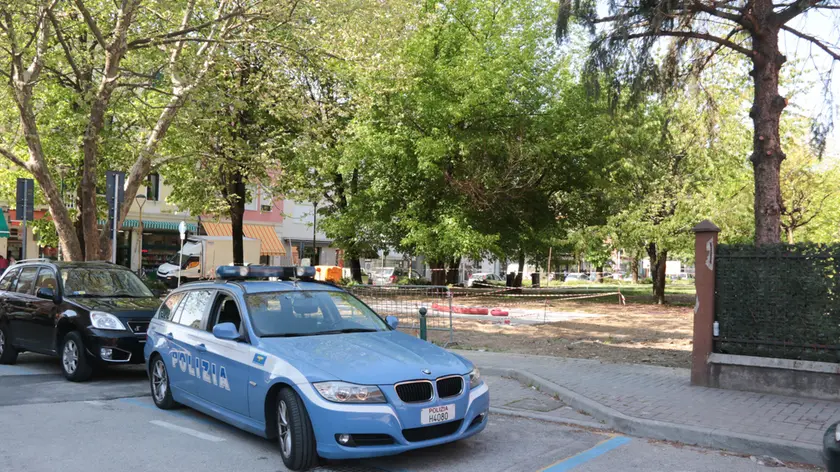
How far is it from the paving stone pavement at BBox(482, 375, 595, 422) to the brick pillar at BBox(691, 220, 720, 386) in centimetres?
201

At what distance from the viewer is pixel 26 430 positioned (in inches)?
256

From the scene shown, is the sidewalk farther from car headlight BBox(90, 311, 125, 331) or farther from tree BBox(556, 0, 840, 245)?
car headlight BBox(90, 311, 125, 331)

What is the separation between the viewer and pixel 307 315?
6.48 meters

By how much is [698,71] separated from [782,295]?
4953 millimetres

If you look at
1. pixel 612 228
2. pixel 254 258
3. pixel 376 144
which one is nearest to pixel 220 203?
pixel 376 144

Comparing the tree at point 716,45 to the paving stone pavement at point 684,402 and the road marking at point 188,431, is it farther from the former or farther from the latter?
the road marking at point 188,431

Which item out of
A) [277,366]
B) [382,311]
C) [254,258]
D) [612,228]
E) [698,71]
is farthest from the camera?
[254,258]

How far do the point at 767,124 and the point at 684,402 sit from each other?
15.0ft

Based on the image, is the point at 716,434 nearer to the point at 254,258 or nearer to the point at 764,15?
the point at 764,15

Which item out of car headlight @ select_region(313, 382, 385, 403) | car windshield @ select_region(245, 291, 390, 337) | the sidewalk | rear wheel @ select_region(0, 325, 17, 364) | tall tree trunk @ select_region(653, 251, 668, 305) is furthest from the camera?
tall tree trunk @ select_region(653, 251, 668, 305)

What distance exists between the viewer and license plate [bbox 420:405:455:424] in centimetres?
520

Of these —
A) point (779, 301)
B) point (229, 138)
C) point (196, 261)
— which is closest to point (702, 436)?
point (779, 301)

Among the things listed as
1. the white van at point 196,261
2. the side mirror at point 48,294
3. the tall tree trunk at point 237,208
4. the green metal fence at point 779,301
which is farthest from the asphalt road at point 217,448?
Answer: the white van at point 196,261

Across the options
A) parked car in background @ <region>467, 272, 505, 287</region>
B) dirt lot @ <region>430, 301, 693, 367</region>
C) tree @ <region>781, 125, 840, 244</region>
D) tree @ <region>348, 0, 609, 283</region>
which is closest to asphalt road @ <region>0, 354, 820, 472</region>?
dirt lot @ <region>430, 301, 693, 367</region>
